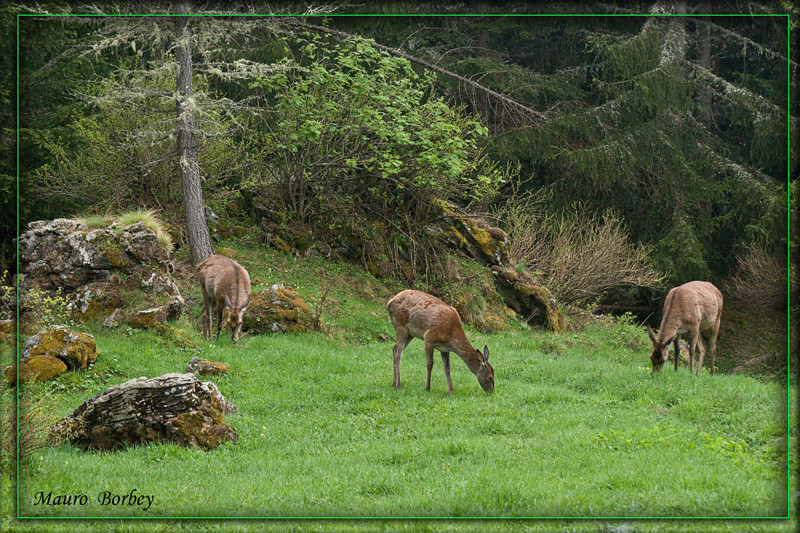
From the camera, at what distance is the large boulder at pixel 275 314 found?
16.3 metres

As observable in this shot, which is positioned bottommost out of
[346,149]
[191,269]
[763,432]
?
[191,269]

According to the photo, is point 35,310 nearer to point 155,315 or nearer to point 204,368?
point 155,315

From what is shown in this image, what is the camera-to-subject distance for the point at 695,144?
63.9ft

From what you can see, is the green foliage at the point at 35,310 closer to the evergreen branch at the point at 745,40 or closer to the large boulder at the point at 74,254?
the large boulder at the point at 74,254

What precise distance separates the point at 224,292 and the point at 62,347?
3.90 m

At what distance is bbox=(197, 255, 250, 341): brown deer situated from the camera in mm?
15508

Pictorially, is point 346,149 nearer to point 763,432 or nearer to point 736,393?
point 736,393

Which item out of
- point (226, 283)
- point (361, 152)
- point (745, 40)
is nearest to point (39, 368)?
point (226, 283)

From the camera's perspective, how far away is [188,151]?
62.6 ft

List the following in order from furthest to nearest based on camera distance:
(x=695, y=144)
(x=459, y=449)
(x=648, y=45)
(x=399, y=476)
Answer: (x=695, y=144) < (x=648, y=45) < (x=459, y=449) < (x=399, y=476)

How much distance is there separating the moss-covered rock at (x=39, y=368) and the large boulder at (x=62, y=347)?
0.37 ft

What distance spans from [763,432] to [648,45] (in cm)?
1011

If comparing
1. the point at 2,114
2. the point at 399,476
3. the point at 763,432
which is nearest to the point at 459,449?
the point at 399,476

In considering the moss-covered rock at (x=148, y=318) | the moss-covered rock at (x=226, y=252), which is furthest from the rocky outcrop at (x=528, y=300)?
the moss-covered rock at (x=148, y=318)
